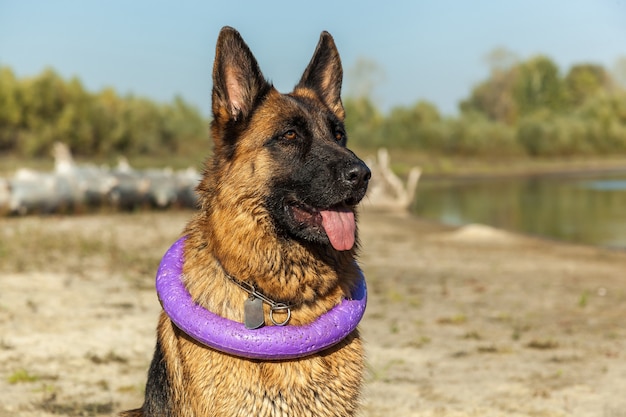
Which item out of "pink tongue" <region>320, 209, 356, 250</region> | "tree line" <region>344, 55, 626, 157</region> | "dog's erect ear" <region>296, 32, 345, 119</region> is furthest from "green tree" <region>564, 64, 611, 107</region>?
"pink tongue" <region>320, 209, 356, 250</region>

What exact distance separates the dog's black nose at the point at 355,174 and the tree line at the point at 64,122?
136 ft

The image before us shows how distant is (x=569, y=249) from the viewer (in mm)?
17016

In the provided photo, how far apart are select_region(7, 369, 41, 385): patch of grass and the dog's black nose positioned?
385 cm

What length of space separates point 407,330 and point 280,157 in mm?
4752

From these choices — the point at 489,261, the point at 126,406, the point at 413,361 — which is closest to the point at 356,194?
the point at 126,406

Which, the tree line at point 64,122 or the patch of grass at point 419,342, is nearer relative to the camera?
the patch of grass at point 419,342

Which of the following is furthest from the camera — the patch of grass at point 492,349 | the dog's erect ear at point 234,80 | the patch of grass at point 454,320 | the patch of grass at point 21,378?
the patch of grass at point 454,320

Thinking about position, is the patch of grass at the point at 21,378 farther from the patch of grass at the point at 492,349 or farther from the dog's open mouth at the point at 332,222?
the patch of grass at the point at 492,349

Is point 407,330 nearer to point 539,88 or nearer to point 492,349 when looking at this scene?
point 492,349

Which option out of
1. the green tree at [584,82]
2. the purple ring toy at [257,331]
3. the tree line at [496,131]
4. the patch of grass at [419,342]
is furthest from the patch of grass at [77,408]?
the green tree at [584,82]

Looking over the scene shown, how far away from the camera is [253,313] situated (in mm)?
3746

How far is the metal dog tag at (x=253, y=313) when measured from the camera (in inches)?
146

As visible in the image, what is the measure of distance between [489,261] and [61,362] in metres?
10.3

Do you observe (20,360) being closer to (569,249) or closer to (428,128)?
(569,249)
